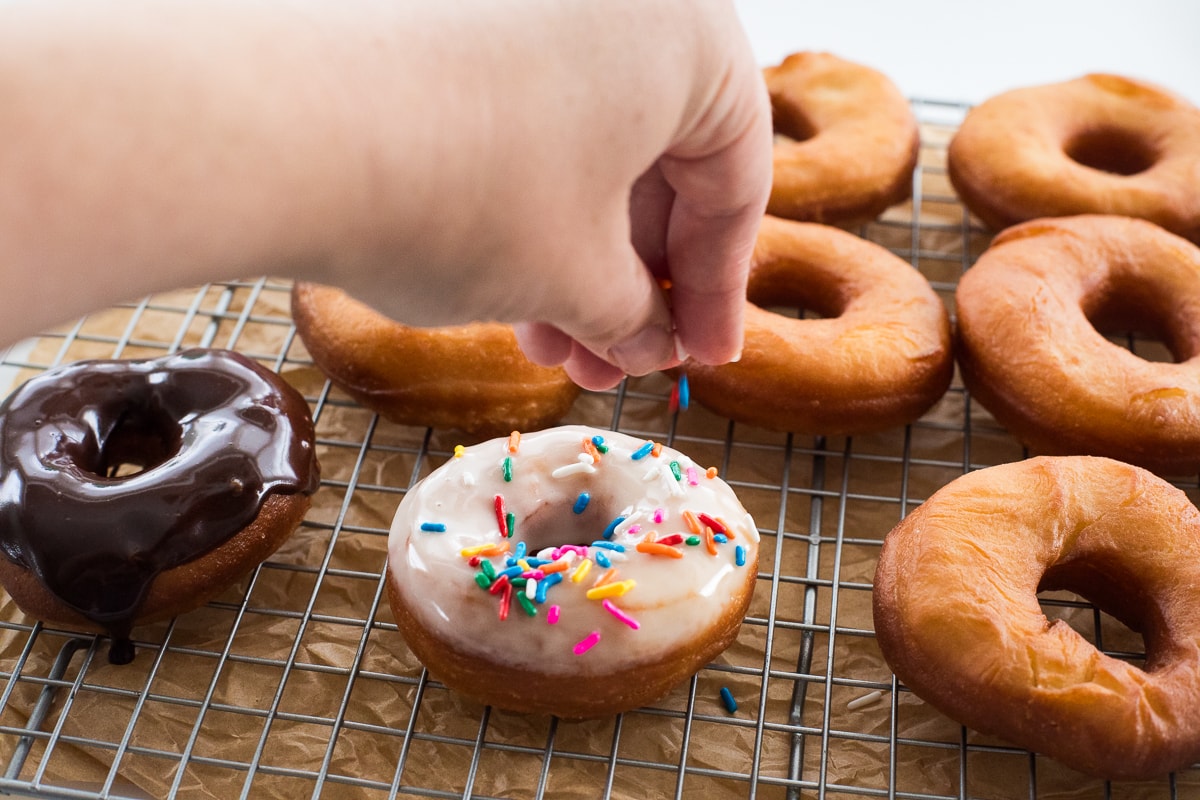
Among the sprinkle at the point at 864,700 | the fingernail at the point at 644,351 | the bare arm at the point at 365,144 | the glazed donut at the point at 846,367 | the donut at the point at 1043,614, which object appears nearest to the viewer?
the bare arm at the point at 365,144

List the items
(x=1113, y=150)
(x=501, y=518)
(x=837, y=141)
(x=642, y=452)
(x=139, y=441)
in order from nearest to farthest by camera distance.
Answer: (x=501, y=518) < (x=642, y=452) < (x=139, y=441) < (x=837, y=141) < (x=1113, y=150)

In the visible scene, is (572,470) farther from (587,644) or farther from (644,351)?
(644,351)

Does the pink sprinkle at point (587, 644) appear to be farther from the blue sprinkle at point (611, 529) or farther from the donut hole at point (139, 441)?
the donut hole at point (139, 441)

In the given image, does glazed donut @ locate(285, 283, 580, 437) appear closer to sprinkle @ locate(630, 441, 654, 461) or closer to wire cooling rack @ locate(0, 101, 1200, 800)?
wire cooling rack @ locate(0, 101, 1200, 800)

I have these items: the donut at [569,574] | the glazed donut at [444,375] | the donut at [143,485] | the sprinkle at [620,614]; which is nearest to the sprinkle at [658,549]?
the donut at [569,574]

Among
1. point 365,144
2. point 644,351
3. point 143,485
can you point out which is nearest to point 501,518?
point 644,351
